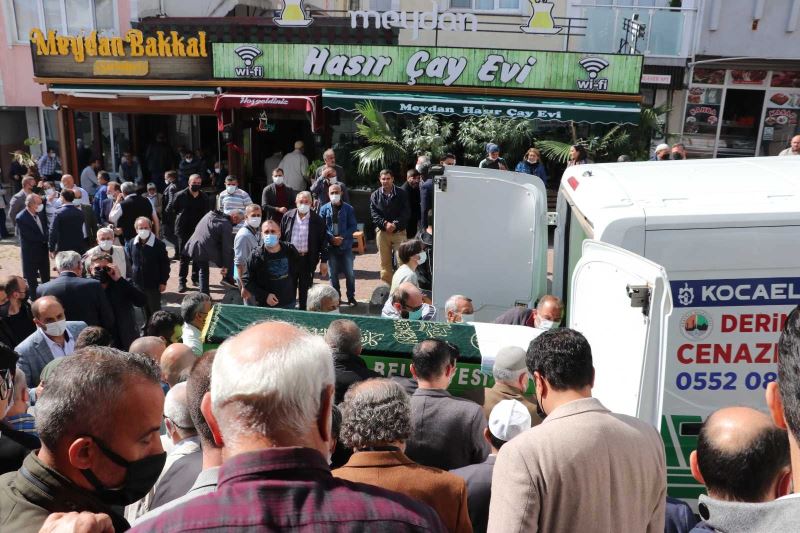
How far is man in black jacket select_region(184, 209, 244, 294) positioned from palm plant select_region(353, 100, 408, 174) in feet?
17.0

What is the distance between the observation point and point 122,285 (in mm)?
7305

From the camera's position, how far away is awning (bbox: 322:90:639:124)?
13789 millimetres

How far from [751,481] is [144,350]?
3881mm

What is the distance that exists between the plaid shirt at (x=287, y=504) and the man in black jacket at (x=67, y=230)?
938 cm

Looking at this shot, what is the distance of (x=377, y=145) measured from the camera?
47.4 feet

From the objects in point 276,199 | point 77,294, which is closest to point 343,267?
point 276,199

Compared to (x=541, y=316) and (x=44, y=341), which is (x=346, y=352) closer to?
(x=541, y=316)

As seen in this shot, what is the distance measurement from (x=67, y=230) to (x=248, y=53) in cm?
678

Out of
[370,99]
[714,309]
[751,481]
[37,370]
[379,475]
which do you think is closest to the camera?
[751,481]

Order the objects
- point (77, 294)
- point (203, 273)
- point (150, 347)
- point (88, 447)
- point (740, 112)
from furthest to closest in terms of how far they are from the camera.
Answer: point (740, 112), point (203, 273), point (77, 294), point (150, 347), point (88, 447)

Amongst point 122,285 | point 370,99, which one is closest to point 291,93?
point 370,99

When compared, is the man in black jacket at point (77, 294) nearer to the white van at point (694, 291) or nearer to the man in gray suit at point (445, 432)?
the man in gray suit at point (445, 432)

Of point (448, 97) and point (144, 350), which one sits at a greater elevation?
point (448, 97)

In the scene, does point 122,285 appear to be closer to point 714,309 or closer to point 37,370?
point 37,370
